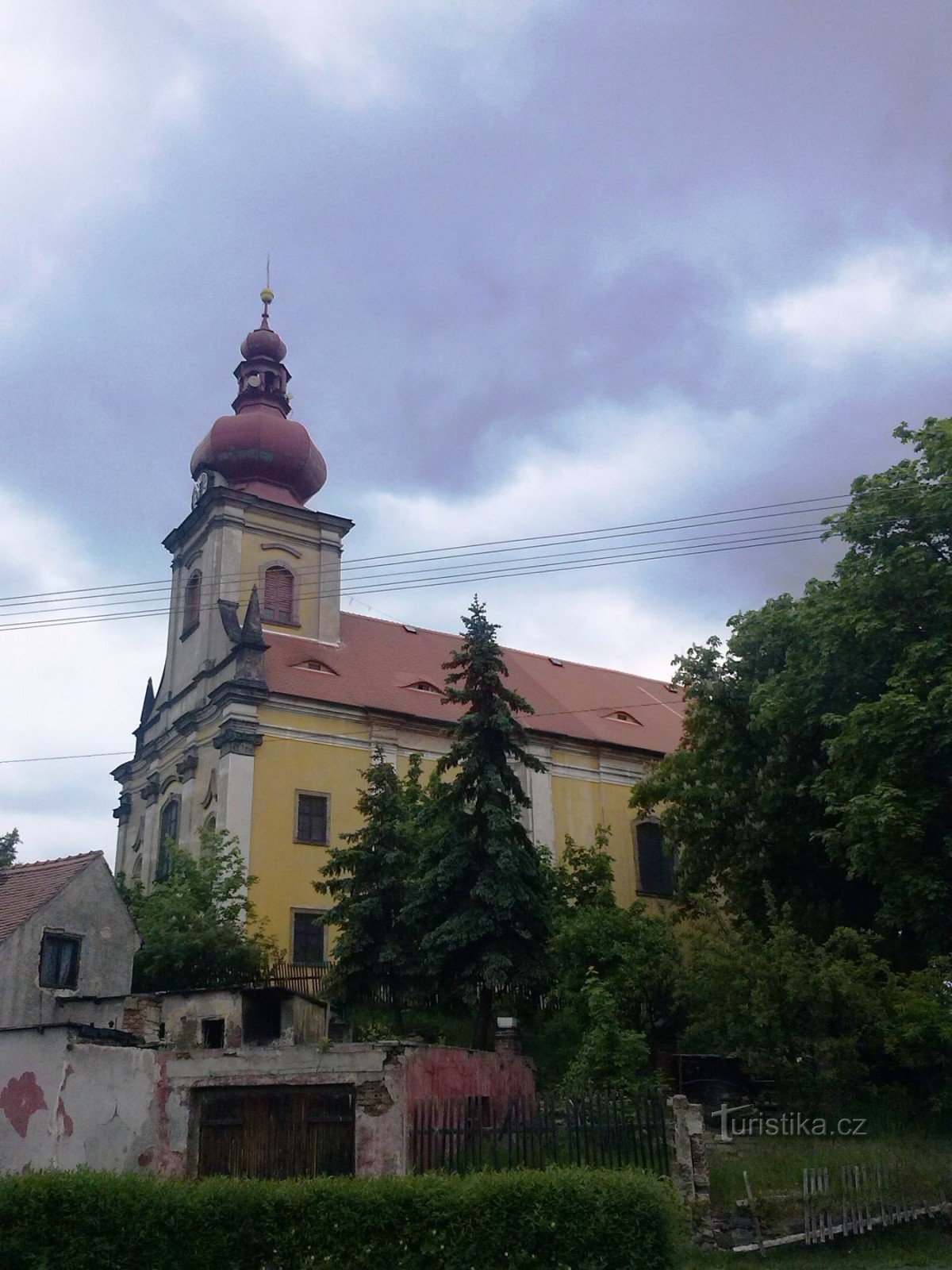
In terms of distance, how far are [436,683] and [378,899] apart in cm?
1541

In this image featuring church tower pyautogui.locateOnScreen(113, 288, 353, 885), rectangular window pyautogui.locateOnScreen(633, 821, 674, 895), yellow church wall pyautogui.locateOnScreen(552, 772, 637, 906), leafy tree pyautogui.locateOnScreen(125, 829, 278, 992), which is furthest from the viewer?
rectangular window pyautogui.locateOnScreen(633, 821, 674, 895)

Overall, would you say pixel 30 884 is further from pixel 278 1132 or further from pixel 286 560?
pixel 286 560

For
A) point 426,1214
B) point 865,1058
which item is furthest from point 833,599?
point 426,1214

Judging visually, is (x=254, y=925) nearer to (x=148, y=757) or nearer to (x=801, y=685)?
(x=148, y=757)

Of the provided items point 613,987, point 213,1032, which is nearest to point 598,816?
point 613,987

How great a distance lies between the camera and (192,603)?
4034 centimetres

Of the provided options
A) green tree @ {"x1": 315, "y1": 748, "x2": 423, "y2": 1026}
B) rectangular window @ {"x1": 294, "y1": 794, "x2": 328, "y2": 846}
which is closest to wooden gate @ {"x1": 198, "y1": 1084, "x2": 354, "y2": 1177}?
green tree @ {"x1": 315, "y1": 748, "x2": 423, "y2": 1026}

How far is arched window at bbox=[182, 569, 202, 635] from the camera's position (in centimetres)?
3962

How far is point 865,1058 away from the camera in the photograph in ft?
67.8

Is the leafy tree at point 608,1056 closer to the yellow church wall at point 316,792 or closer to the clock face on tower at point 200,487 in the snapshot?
the yellow church wall at point 316,792

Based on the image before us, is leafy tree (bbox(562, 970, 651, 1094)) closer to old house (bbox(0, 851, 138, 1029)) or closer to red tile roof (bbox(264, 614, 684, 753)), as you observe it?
old house (bbox(0, 851, 138, 1029))

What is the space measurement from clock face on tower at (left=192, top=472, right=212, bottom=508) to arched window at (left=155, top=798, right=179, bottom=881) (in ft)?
31.9

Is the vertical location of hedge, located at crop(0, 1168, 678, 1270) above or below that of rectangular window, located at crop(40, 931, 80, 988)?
below

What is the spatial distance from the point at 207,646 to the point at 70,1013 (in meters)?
17.2
